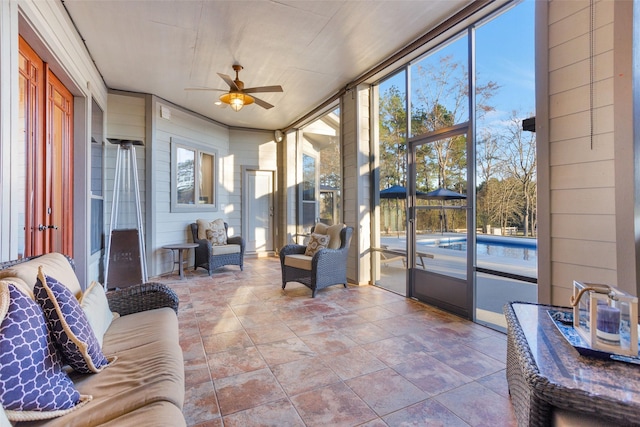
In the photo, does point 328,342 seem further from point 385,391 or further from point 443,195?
point 443,195

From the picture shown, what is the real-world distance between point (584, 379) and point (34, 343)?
1.85 metres

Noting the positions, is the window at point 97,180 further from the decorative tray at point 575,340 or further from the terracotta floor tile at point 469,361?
the decorative tray at point 575,340

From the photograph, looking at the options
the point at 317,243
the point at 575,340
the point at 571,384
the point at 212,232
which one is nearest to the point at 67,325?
the point at 571,384

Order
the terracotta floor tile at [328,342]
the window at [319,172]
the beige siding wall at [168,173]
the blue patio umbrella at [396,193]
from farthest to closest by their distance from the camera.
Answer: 1. the window at [319,172]
2. the beige siding wall at [168,173]
3. the blue patio umbrella at [396,193]
4. the terracotta floor tile at [328,342]

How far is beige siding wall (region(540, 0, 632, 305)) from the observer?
192 cm

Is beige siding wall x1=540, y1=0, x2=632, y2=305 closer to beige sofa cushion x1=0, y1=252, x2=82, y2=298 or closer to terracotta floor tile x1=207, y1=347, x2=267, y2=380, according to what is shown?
terracotta floor tile x1=207, y1=347, x2=267, y2=380

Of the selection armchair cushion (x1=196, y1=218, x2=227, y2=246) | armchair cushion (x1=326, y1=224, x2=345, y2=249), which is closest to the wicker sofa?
armchair cushion (x1=326, y1=224, x2=345, y2=249)

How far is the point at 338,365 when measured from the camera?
2.24 metres

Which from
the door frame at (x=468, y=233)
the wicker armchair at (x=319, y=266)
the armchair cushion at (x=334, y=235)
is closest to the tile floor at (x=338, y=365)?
the door frame at (x=468, y=233)

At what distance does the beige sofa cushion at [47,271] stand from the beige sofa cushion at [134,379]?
37 centimetres

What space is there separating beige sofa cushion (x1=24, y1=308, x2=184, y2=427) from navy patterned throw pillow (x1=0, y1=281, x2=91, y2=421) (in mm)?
61

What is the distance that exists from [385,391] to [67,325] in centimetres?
172

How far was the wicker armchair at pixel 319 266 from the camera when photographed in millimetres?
4016

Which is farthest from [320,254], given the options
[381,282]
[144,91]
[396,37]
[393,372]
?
[144,91]
